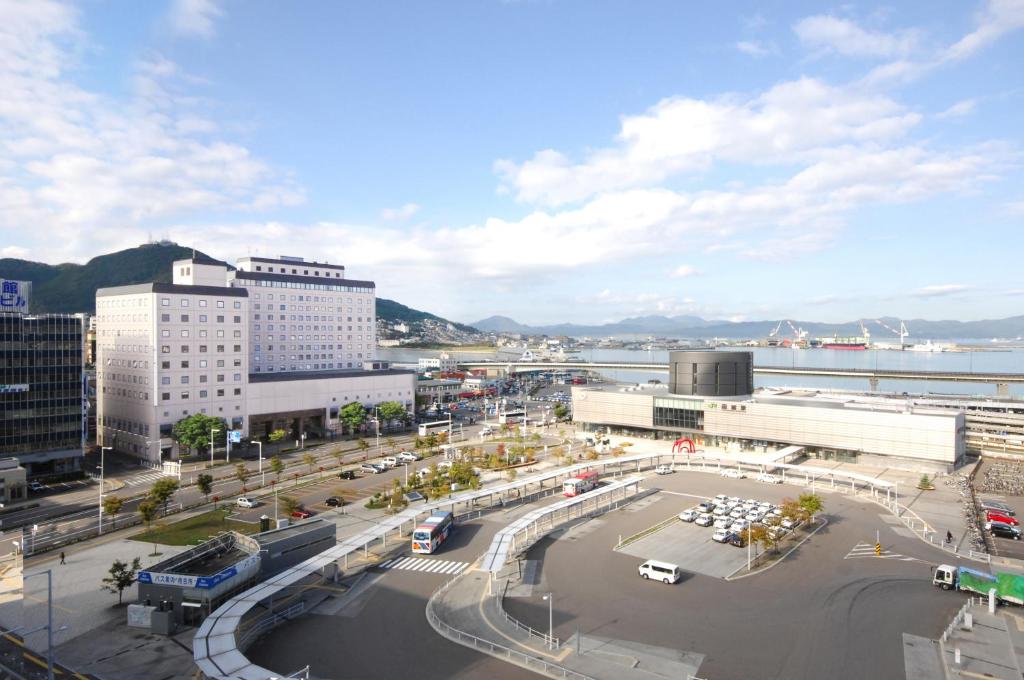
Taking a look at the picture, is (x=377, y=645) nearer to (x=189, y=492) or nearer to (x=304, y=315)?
(x=189, y=492)

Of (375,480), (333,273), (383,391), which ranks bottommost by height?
(375,480)

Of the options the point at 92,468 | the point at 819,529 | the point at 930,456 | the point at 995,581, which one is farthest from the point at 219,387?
the point at 930,456

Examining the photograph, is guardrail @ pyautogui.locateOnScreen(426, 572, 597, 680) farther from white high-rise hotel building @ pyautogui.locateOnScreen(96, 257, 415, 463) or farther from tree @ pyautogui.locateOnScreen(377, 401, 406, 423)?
tree @ pyautogui.locateOnScreen(377, 401, 406, 423)

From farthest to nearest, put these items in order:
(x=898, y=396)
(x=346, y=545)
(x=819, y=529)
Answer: (x=898, y=396) < (x=819, y=529) < (x=346, y=545)

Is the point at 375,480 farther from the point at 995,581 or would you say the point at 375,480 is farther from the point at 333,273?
the point at 333,273

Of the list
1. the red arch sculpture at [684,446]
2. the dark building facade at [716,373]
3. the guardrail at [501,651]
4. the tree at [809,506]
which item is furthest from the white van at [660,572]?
the dark building facade at [716,373]

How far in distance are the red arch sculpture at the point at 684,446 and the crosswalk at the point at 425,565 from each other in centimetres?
3265

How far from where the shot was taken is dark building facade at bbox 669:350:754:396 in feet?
182

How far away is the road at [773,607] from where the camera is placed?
55.0 feet

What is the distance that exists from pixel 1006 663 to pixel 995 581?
5522mm

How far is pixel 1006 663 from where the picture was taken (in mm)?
16391

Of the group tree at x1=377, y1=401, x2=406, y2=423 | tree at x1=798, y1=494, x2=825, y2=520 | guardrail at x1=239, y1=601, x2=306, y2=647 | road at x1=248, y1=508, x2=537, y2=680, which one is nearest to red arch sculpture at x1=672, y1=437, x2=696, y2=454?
tree at x1=798, y1=494, x2=825, y2=520

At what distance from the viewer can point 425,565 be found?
24.4 meters

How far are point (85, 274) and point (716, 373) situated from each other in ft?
584
